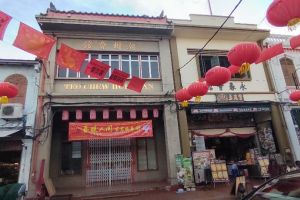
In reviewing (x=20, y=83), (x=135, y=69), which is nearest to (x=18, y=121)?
(x=20, y=83)

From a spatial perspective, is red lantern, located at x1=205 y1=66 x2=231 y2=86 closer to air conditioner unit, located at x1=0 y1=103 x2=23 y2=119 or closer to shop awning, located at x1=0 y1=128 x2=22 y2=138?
air conditioner unit, located at x1=0 y1=103 x2=23 y2=119

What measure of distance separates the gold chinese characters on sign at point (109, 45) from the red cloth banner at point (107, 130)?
389 centimetres

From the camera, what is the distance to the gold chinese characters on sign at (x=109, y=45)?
1236 centimetres

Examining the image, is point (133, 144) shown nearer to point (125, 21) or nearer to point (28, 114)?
point (28, 114)

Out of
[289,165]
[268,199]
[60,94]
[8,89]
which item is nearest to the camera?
[268,199]

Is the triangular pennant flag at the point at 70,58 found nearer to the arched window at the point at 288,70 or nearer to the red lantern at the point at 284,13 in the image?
the red lantern at the point at 284,13

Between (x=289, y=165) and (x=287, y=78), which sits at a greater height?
(x=287, y=78)

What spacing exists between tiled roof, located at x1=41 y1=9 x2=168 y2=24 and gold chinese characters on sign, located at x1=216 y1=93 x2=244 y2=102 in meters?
4.87

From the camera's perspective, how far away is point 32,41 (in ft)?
23.7

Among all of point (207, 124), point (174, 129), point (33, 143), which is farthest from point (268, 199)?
point (207, 124)

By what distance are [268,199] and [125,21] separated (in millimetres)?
11389

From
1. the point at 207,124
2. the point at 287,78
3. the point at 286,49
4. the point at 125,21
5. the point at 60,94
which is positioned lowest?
the point at 207,124

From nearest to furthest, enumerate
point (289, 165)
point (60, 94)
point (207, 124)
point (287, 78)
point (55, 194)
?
point (55, 194)
point (60, 94)
point (289, 165)
point (207, 124)
point (287, 78)

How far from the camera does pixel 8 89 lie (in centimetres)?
810
